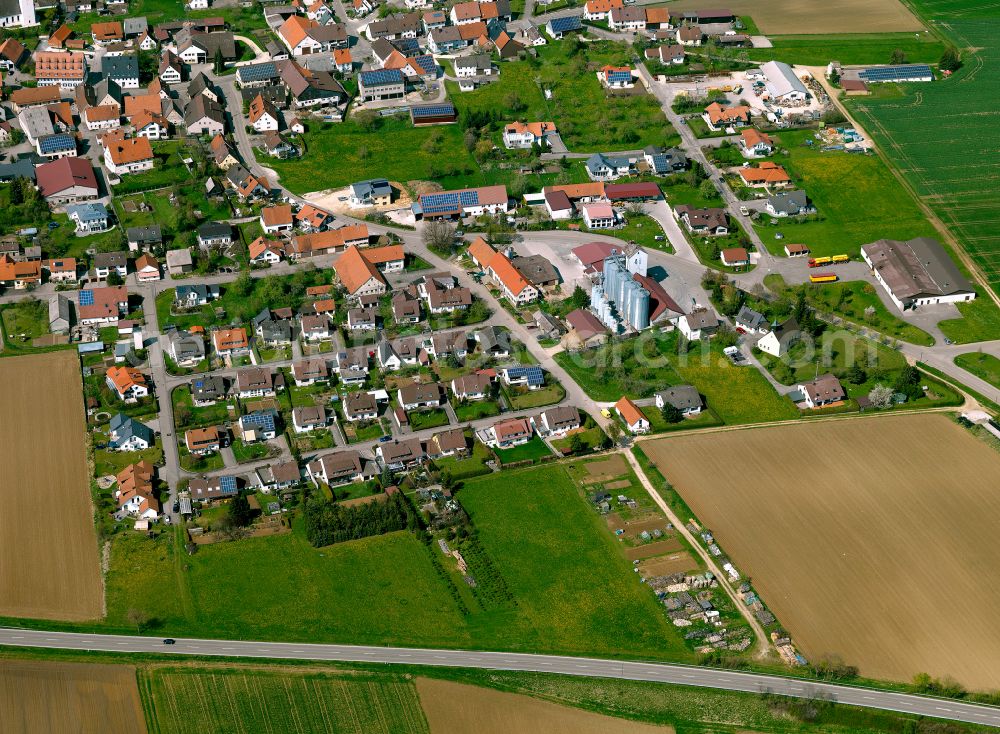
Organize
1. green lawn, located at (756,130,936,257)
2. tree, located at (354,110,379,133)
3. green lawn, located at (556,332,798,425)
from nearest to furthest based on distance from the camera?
green lawn, located at (556,332,798,425)
green lawn, located at (756,130,936,257)
tree, located at (354,110,379,133)

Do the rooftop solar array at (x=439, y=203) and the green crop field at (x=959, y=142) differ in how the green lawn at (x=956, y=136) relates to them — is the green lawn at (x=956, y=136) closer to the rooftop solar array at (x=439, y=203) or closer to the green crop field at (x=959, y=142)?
the green crop field at (x=959, y=142)

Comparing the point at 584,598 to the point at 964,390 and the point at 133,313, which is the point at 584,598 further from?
the point at 133,313

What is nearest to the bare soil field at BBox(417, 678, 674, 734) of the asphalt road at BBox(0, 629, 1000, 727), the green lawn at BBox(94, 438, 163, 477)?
the asphalt road at BBox(0, 629, 1000, 727)

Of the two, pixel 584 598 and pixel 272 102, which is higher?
pixel 272 102

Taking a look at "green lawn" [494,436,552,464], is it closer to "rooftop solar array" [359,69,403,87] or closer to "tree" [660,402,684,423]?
"tree" [660,402,684,423]

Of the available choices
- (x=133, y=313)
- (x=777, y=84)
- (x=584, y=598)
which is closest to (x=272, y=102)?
(x=133, y=313)

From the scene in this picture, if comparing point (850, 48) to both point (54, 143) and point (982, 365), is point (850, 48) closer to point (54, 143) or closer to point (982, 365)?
point (982, 365)

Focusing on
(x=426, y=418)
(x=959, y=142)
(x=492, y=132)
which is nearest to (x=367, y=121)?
(x=492, y=132)

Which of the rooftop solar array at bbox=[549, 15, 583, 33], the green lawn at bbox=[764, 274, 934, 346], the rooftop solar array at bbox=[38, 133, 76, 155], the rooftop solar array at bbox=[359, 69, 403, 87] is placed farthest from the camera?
the rooftop solar array at bbox=[549, 15, 583, 33]
